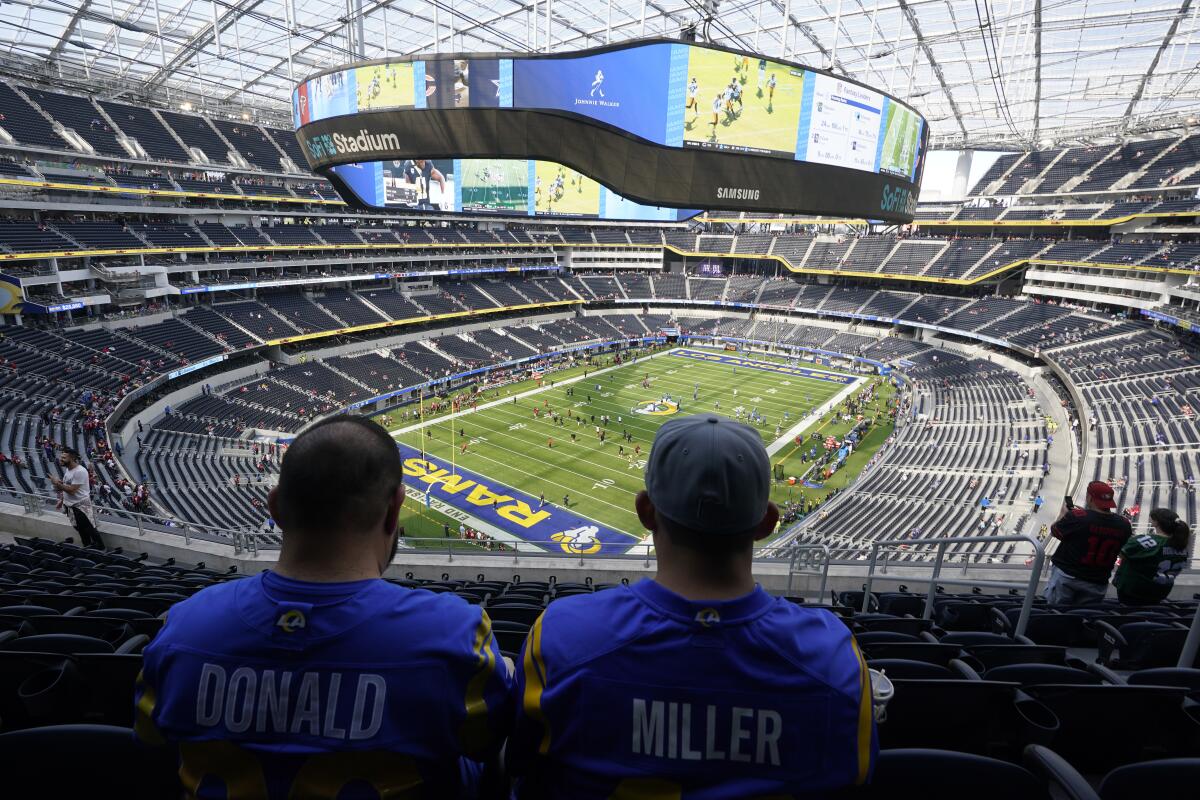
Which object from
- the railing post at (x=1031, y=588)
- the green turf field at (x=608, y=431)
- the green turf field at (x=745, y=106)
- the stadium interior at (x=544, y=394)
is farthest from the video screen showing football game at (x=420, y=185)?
the green turf field at (x=608, y=431)

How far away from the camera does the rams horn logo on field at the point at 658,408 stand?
38.2m

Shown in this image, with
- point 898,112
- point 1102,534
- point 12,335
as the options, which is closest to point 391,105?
point 898,112

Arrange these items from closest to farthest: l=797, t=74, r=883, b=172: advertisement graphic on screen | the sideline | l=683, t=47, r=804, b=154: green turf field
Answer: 1. l=683, t=47, r=804, b=154: green turf field
2. l=797, t=74, r=883, b=172: advertisement graphic on screen
3. the sideline

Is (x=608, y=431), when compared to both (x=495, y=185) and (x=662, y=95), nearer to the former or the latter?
(x=495, y=185)

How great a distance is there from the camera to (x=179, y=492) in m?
20.9

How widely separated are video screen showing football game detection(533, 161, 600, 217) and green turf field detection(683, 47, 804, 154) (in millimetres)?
6143

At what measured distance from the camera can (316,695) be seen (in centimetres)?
141

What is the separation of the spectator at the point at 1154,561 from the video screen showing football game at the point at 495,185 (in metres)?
11.1

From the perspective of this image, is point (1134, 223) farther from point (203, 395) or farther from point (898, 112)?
point (203, 395)

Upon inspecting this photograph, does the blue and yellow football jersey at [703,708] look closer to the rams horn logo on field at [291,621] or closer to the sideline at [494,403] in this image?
the rams horn logo on field at [291,621]

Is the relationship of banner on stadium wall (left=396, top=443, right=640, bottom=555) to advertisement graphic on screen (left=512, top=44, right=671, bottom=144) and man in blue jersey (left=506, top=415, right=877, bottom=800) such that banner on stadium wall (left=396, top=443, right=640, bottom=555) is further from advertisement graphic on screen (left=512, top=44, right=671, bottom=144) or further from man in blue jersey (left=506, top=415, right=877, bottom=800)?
man in blue jersey (left=506, top=415, right=877, bottom=800)

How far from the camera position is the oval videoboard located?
244 inches

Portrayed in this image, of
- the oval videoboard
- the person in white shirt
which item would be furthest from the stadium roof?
the person in white shirt

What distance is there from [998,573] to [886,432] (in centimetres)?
2849
